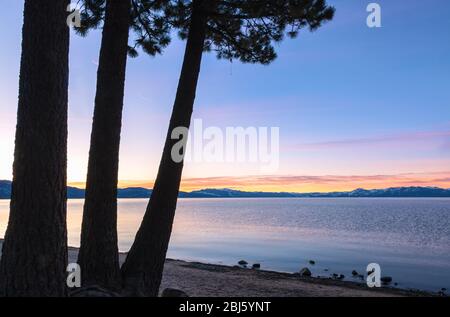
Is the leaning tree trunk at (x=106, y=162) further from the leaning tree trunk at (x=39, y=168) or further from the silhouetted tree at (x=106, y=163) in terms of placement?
the leaning tree trunk at (x=39, y=168)

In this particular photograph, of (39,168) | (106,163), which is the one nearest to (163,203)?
(106,163)

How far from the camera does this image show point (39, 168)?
445cm

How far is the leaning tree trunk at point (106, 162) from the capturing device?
602 centimetres

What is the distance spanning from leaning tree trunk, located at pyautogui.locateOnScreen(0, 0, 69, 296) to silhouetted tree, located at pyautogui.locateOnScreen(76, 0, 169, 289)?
1346mm

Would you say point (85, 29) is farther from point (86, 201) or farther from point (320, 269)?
point (320, 269)

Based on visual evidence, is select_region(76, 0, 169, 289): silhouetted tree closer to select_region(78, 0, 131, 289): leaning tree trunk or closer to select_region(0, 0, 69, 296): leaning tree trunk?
select_region(78, 0, 131, 289): leaning tree trunk

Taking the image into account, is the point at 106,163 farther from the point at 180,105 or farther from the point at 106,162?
the point at 180,105

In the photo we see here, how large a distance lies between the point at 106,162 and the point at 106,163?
0.05 feet

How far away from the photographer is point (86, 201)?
6.04 metres

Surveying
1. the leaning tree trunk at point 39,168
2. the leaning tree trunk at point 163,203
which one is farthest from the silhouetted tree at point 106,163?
the leaning tree trunk at point 39,168

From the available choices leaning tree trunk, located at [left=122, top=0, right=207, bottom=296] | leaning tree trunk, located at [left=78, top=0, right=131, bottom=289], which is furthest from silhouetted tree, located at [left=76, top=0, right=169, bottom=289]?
leaning tree trunk, located at [left=122, top=0, right=207, bottom=296]

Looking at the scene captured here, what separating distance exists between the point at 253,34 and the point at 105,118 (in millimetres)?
5295

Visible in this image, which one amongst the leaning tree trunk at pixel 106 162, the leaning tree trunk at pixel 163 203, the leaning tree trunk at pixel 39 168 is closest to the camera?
the leaning tree trunk at pixel 39 168
